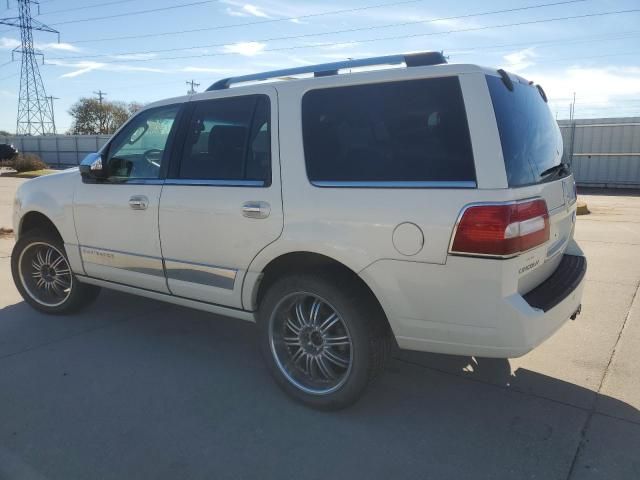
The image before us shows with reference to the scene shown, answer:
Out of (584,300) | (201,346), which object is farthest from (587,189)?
(201,346)

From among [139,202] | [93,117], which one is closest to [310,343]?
[139,202]

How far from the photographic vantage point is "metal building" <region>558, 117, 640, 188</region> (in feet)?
62.7

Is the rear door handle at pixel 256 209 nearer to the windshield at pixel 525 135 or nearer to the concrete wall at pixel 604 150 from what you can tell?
the windshield at pixel 525 135

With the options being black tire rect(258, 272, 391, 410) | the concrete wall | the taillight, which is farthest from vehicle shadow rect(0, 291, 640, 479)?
the concrete wall

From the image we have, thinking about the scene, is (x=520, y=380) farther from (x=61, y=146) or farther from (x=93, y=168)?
(x=61, y=146)

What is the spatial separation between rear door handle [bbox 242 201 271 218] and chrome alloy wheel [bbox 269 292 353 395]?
20.9 inches

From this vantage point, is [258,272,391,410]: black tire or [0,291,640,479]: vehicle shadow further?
[258,272,391,410]: black tire

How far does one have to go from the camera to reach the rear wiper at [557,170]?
Result: 3007 millimetres

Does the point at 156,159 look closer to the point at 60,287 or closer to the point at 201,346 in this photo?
the point at 201,346

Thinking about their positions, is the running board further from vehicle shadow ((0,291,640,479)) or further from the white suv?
vehicle shadow ((0,291,640,479))

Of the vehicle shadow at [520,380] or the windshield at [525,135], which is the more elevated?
the windshield at [525,135]

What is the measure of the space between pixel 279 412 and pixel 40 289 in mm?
Result: 3111

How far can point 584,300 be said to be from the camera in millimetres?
5207

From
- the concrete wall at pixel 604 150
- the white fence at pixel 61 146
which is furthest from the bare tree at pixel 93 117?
the concrete wall at pixel 604 150
